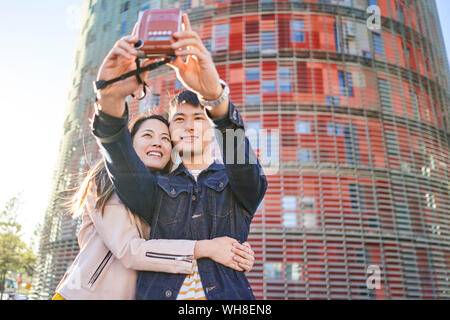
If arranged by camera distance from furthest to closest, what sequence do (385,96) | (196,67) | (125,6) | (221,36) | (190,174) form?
(125,6) < (221,36) < (385,96) < (190,174) < (196,67)

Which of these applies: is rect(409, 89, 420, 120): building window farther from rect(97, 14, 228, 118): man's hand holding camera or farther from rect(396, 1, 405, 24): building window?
rect(97, 14, 228, 118): man's hand holding camera

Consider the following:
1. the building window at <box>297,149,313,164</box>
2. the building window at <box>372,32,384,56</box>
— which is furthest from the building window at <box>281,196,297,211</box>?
the building window at <box>372,32,384,56</box>

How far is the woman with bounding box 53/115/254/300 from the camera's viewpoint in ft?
3.76

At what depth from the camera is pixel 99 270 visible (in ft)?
3.96

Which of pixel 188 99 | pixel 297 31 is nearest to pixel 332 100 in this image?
pixel 297 31

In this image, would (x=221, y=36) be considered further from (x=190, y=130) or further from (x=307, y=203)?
(x=190, y=130)

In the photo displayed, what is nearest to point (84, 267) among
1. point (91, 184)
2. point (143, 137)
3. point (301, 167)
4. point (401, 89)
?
point (91, 184)

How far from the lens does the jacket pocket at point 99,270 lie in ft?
3.90

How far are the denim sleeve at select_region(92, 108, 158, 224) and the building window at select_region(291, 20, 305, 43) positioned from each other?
10.1 m

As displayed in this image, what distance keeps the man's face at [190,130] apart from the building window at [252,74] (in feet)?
29.8

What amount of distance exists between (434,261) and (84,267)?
33.4 feet

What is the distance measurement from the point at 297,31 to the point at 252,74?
1.96m
